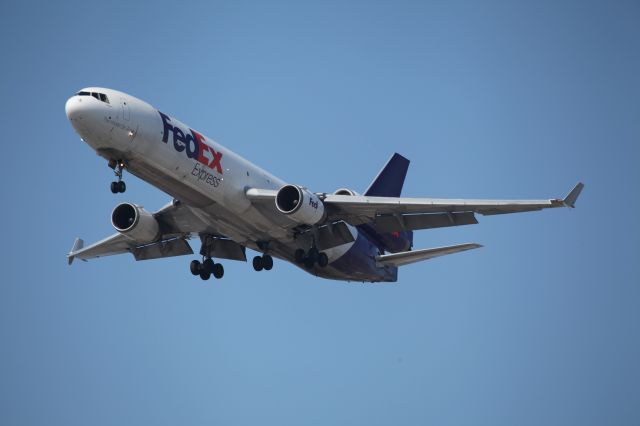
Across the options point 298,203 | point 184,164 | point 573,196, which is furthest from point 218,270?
point 573,196

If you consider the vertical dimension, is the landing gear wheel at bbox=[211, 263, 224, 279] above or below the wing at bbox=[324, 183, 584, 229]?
below

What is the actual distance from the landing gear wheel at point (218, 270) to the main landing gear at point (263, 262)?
1787mm

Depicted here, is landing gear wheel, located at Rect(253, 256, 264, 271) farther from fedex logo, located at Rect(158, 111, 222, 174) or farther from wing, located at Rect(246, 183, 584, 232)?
fedex logo, located at Rect(158, 111, 222, 174)

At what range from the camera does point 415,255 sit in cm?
4234

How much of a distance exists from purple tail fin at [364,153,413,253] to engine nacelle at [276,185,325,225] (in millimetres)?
6382

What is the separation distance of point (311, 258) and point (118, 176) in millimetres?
8999

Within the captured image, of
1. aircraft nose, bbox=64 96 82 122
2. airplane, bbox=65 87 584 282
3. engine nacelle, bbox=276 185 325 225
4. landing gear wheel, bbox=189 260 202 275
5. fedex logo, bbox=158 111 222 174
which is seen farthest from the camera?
landing gear wheel, bbox=189 260 202 275

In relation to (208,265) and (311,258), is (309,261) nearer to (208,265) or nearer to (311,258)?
(311,258)

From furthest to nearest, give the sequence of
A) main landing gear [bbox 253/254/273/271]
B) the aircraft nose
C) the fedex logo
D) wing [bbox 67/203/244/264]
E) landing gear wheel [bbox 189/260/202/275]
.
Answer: landing gear wheel [bbox 189/260/202/275] → main landing gear [bbox 253/254/273/271] → wing [bbox 67/203/244/264] → the fedex logo → the aircraft nose

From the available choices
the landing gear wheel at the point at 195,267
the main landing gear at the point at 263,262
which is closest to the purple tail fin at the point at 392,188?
the main landing gear at the point at 263,262

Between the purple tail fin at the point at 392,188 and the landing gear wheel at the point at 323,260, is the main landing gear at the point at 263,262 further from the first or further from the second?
the purple tail fin at the point at 392,188

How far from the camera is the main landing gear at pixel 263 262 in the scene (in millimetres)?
42062

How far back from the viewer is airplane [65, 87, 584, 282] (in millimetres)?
35219

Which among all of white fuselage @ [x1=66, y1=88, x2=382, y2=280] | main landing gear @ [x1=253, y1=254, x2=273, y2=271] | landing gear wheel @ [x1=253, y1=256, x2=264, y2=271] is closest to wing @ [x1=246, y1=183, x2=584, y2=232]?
white fuselage @ [x1=66, y1=88, x2=382, y2=280]
